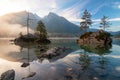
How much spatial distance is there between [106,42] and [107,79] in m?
60.6

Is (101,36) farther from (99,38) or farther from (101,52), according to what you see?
(101,52)

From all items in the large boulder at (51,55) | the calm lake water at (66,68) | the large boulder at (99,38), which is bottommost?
the calm lake water at (66,68)

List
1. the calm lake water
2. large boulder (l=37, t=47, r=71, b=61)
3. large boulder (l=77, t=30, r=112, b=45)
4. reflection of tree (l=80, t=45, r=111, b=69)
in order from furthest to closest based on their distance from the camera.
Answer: large boulder (l=77, t=30, r=112, b=45) < large boulder (l=37, t=47, r=71, b=61) < reflection of tree (l=80, t=45, r=111, b=69) < the calm lake water

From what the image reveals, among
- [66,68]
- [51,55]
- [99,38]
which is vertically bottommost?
[66,68]

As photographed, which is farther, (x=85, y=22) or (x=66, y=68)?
(x=85, y=22)

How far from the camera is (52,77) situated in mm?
18328

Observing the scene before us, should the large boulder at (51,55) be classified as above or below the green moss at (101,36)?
below

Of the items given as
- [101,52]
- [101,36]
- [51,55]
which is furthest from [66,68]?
[101,36]

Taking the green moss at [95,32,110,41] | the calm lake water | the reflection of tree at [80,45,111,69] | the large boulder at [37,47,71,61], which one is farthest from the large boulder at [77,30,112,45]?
the calm lake water

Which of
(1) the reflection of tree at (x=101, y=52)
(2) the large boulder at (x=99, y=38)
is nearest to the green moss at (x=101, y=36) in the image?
(2) the large boulder at (x=99, y=38)

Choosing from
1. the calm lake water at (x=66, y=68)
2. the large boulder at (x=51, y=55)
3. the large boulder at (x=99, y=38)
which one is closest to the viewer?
the calm lake water at (x=66, y=68)

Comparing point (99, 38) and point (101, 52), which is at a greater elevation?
point (99, 38)

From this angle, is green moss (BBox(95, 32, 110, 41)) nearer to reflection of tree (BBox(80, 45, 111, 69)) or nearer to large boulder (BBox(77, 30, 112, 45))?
large boulder (BBox(77, 30, 112, 45))

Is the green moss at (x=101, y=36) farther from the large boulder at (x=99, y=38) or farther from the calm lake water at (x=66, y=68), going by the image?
the calm lake water at (x=66, y=68)
